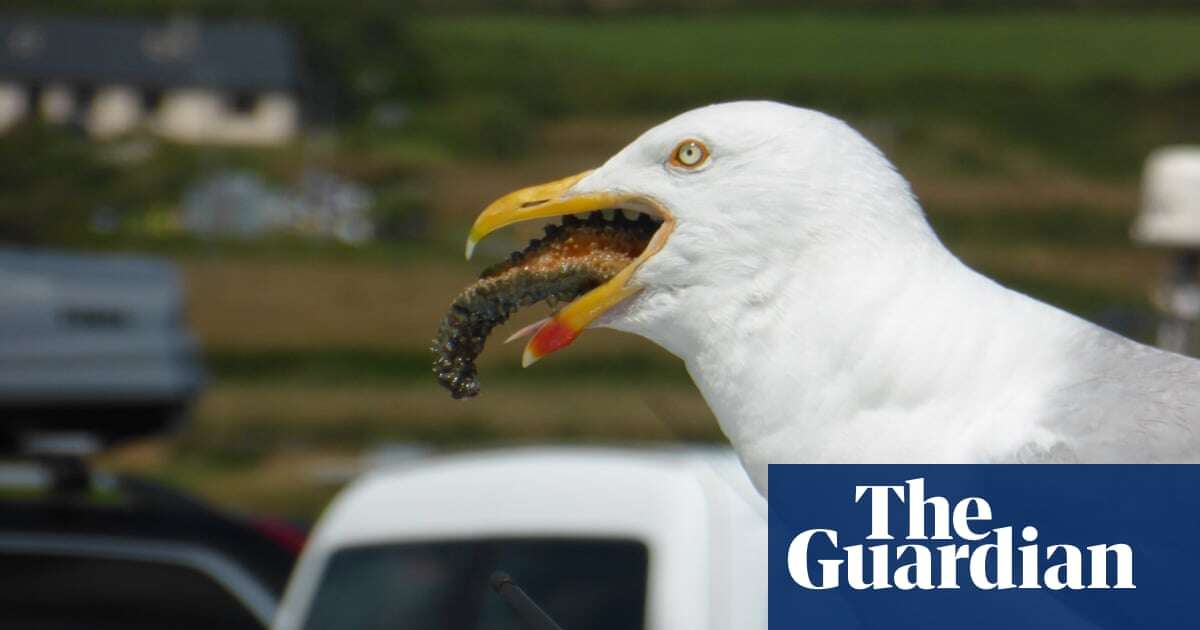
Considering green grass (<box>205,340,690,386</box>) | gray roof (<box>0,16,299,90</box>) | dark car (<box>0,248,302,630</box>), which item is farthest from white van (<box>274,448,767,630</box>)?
green grass (<box>205,340,690,386</box>)

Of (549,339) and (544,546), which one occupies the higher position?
(544,546)

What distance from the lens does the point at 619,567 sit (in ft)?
7.46

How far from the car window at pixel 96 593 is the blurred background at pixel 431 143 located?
5.04m

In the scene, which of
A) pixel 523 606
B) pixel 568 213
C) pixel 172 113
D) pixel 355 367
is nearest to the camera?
pixel 523 606

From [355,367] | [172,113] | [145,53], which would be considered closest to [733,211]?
[172,113]

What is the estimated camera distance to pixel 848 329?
2.89ft

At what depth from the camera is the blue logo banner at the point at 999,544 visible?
0.86 m

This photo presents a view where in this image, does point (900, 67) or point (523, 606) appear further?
point (900, 67)

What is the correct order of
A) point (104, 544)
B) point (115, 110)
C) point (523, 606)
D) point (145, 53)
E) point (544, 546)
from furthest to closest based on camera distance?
point (145, 53), point (115, 110), point (104, 544), point (544, 546), point (523, 606)

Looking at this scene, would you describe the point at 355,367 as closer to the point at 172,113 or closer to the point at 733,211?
the point at 172,113

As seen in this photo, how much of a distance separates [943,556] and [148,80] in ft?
25.4

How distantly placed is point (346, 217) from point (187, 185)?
1.11 metres

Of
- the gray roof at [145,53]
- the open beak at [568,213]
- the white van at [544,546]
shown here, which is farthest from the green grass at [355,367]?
the open beak at [568,213]

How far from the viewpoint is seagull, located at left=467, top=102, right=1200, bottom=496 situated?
0.88 meters
